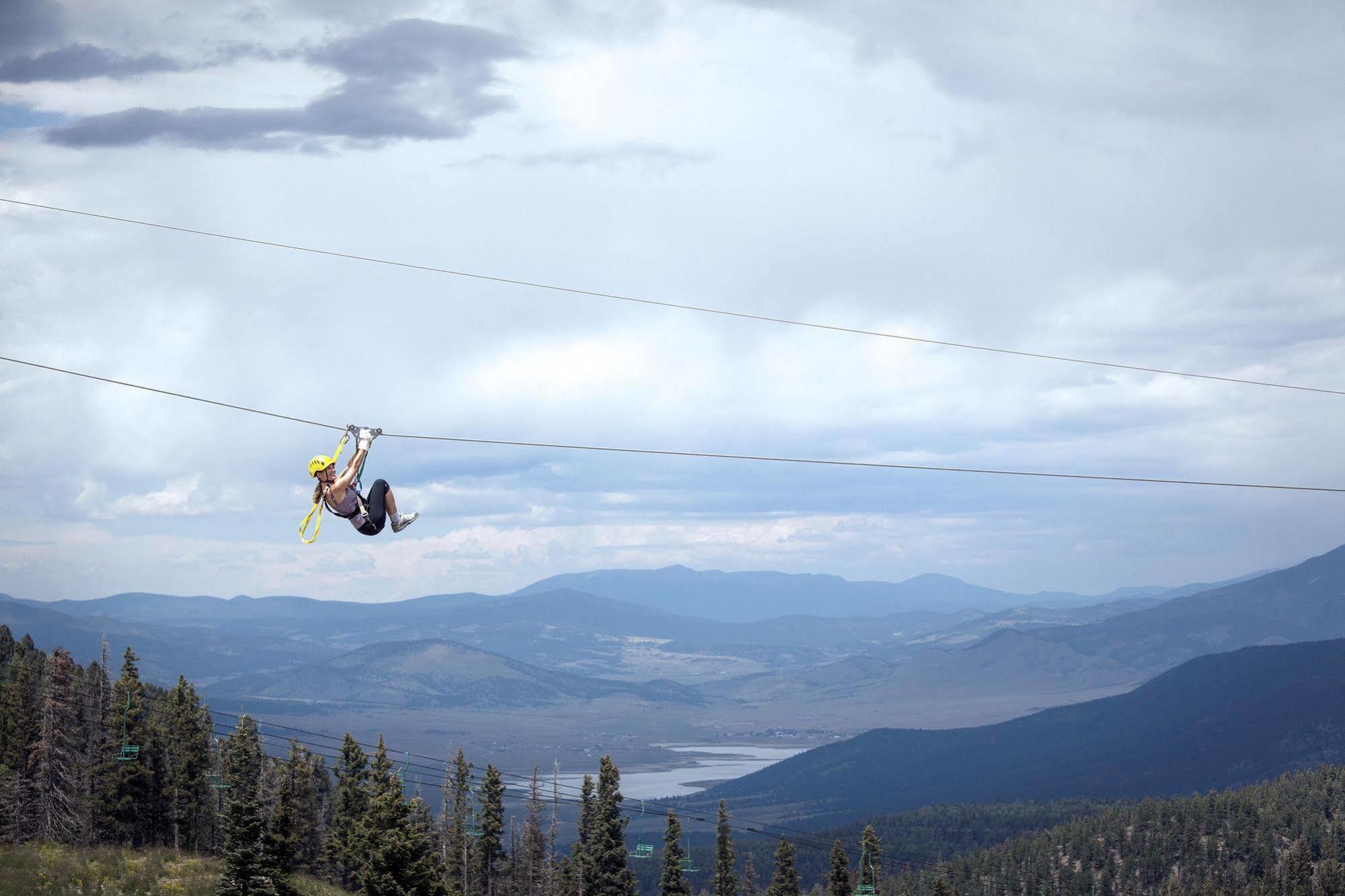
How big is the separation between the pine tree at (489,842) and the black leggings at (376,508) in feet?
213

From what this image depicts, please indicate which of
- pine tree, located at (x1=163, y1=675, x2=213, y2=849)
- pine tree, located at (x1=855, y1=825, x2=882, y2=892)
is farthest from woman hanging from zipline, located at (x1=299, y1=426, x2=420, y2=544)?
pine tree, located at (x1=855, y1=825, x2=882, y2=892)

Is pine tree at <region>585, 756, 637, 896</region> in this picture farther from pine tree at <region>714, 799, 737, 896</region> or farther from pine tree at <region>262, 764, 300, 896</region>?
pine tree at <region>262, 764, 300, 896</region>

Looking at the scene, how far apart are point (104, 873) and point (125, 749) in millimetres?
20435

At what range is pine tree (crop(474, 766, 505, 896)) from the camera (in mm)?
94500

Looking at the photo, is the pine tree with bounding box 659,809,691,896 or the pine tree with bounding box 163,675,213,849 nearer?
the pine tree with bounding box 163,675,213,849

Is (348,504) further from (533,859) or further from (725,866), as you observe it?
(533,859)

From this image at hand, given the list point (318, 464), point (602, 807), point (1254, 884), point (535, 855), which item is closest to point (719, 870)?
point (602, 807)

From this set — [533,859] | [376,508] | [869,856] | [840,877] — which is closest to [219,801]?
[533,859]

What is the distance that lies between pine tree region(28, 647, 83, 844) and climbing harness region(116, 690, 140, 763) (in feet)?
10.8

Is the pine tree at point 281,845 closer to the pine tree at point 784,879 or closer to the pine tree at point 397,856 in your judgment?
Result: the pine tree at point 397,856

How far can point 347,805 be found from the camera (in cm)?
9056

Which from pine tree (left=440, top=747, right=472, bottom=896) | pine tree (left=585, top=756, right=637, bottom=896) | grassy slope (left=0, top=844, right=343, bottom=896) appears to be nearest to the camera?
grassy slope (left=0, top=844, right=343, bottom=896)

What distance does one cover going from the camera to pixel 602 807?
8900 centimetres

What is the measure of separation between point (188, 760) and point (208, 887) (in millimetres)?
25340
